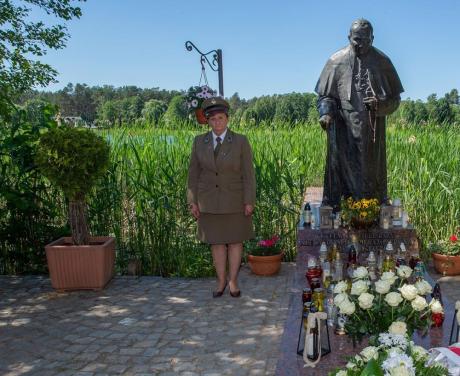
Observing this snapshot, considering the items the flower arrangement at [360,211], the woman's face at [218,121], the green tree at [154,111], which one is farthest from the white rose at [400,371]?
the green tree at [154,111]

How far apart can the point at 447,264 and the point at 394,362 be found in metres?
4.00

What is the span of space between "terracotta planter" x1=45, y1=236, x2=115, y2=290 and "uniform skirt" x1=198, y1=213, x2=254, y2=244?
118 cm

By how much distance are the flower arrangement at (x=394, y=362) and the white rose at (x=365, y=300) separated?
0.43 m

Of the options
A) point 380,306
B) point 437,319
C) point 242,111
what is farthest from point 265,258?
point 242,111

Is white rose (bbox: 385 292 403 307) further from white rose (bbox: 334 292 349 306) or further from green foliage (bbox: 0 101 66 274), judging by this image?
green foliage (bbox: 0 101 66 274)

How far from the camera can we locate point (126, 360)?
3.44 m

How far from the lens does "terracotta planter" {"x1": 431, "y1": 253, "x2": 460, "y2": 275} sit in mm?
5199

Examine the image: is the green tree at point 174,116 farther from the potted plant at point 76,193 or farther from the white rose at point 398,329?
the white rose at point 398,329

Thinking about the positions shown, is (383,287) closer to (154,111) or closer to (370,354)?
(370,354)

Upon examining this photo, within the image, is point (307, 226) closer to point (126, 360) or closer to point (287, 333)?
point (287, 333)

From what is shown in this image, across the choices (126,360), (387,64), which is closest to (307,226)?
(387,64)

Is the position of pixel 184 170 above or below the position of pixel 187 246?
above

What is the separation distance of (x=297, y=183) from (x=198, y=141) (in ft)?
6.70

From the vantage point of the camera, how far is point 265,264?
536 centimetres
